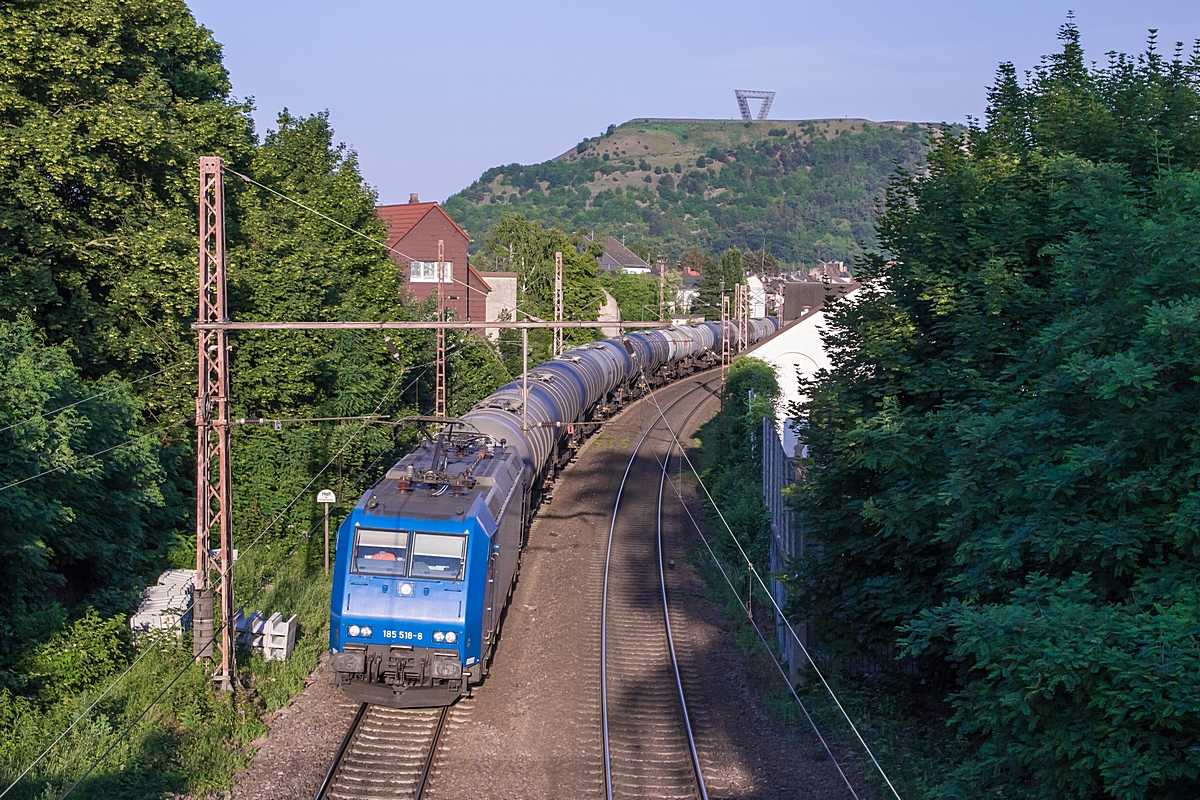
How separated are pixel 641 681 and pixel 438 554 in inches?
177

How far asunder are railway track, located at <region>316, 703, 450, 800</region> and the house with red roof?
147 feet

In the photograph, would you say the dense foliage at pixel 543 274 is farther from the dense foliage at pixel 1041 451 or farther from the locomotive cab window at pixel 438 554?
the locomotive cab window at pixel 438 554

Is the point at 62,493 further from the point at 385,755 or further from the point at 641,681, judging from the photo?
the point at 641,681

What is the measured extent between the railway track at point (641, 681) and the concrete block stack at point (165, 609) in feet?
23.5

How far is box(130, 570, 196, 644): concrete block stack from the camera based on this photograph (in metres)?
16.5

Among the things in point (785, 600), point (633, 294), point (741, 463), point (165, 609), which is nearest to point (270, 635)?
point (165, 609)

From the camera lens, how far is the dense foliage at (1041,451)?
8.34 meters

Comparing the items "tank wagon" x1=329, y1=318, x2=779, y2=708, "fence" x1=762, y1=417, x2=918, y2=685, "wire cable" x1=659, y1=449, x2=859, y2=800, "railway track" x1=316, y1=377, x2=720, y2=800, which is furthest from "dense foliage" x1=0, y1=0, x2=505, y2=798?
"fence" x1=762, y1=417, x2=918, y2=685

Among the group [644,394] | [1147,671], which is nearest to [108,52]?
[1147,671]

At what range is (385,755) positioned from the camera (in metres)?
13.8

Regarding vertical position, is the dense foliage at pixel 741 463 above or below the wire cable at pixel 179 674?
above

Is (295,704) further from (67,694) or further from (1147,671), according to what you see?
(1147,671)

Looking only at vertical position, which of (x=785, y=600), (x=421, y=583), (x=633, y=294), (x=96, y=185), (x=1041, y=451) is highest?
(x=633, y=294)

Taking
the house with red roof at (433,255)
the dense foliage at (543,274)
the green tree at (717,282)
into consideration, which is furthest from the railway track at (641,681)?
the green tree at (717,282)
